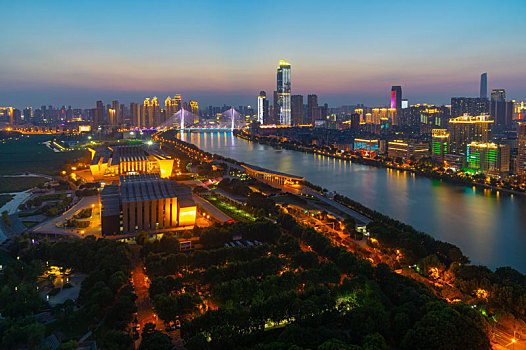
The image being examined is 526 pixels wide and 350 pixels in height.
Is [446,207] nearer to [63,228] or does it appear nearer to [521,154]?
[521,154]

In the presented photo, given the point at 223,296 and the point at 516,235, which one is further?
the point at 516,235

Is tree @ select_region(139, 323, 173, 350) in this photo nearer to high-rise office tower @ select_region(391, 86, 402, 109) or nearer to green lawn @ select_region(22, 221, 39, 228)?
green lawn @ select_region(22, 221, 39, 228)

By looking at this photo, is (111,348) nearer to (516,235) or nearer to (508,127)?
(516,235)

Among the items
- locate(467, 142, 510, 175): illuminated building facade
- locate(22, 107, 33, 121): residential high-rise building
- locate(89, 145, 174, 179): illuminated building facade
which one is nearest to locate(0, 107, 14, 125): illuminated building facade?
locate(22, 107, 33, 121): residential high-rise building

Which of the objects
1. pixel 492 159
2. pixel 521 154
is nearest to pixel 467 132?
pixel 492 159

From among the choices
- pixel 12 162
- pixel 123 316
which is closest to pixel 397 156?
pixel 123 316

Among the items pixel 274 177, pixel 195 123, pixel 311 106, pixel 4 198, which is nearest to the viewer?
pixel 4 198
